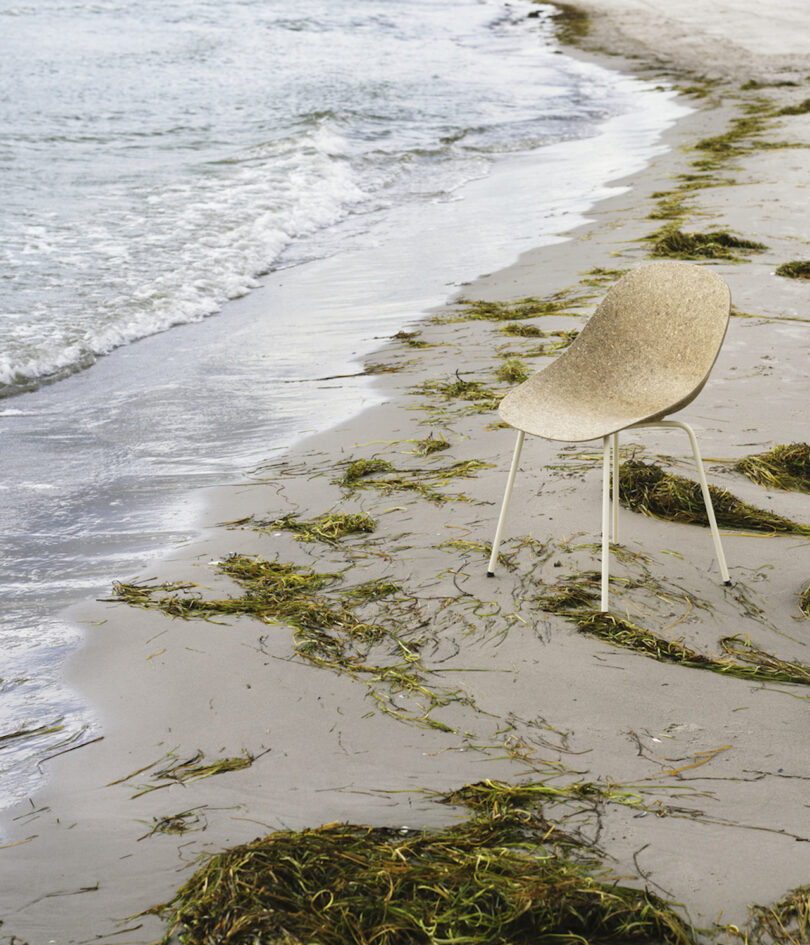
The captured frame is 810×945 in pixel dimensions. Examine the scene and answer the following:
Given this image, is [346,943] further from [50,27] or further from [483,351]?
[50,27]

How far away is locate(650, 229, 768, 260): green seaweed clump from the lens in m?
6.75

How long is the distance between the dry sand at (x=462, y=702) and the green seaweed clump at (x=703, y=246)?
99.9 inches

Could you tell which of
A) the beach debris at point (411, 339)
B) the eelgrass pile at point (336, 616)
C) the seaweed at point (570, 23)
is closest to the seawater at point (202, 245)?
the beach debris at point (411, 339)

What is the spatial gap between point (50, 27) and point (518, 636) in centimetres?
2840

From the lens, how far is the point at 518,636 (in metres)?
2.81

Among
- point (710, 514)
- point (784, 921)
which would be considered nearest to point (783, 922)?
point (784, 921)

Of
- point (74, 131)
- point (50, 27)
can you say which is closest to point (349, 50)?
point (50, 27)

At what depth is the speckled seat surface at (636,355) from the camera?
2971 mm

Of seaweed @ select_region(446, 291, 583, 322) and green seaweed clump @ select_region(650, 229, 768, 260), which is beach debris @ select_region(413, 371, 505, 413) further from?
green seaweed clump @ select_region(650, 229, 768, 260)

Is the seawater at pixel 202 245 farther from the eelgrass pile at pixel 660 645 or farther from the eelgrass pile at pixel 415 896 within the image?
the eelgrass pile at pixel 660 645

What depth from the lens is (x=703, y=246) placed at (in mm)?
6824

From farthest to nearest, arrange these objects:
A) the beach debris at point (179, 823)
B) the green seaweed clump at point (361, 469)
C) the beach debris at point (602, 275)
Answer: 1. the beach debris at point (602, 275)
2. the green seaweed clump at point (361, 469)
3. the beach debris at point (179, 823)

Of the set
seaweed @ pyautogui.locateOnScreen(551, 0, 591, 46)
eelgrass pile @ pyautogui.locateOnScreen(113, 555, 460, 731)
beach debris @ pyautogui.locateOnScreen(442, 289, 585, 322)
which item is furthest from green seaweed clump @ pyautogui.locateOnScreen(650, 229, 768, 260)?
seaweed @ pyautogui.locateOnScreen(551, 0, 591, 46)

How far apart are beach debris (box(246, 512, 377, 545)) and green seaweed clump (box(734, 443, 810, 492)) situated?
1.56 m
